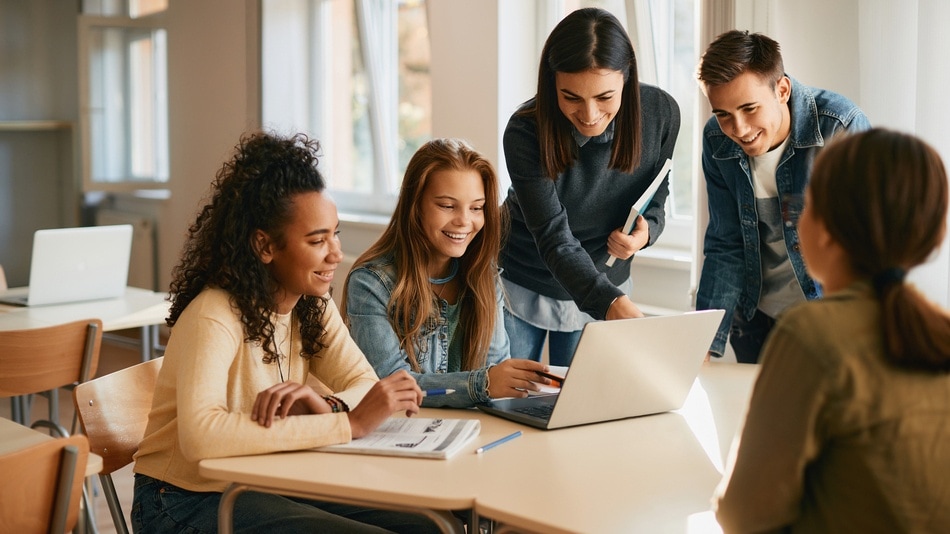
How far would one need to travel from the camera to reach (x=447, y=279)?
2.11 metres

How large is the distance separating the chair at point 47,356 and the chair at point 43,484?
3.89ft

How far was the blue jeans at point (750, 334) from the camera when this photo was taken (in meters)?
2.23

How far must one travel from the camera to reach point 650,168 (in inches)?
92.7

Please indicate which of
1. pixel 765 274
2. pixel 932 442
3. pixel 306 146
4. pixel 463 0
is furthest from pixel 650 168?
pixel 463 0

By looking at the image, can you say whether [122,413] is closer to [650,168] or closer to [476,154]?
[476,154]

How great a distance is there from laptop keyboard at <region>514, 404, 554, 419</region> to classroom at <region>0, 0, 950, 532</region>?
31cm

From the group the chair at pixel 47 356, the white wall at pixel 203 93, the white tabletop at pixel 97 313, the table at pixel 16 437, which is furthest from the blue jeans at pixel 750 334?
the white wall at pixel 203 93

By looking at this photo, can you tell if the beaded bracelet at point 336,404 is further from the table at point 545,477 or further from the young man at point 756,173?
the young man at point 756,173

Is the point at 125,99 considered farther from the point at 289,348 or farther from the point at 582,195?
the point at 289,348

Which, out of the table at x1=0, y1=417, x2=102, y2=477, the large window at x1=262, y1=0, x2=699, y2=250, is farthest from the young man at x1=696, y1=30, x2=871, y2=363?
the large window at x1=262, y1=0, x2=699, y2=250

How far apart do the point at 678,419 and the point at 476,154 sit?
0.72 meters

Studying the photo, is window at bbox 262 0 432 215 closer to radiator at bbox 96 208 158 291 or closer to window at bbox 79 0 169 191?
window at bbox 79 0 169 191

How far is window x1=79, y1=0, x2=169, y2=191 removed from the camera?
6227 millimetres

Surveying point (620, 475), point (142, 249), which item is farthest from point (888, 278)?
point (142, 249)
